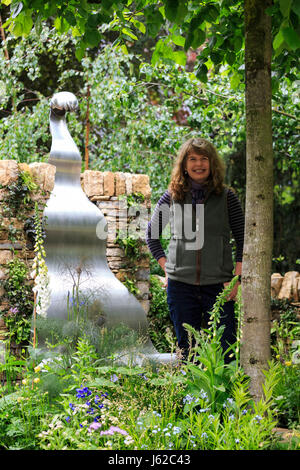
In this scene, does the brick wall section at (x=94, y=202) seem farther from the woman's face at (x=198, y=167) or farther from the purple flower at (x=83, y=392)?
the purple flower at (x=83, y=392)

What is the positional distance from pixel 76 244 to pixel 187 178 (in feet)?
5.81

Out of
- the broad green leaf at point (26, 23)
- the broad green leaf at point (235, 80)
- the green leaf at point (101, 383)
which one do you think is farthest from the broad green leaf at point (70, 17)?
the green leaf at point (101, 383)

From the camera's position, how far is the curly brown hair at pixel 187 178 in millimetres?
3188

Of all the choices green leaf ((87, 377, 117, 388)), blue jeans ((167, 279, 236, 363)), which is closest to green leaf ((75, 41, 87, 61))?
blue jeans ((167, 279, 236, 363))

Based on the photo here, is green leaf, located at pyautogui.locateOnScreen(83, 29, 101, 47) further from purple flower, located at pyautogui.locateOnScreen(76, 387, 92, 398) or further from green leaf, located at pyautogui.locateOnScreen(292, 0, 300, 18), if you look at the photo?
purple flower, located at pyautogui.locateOnScreen(76, 387, 92, 398)

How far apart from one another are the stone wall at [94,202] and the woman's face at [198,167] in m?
2.02

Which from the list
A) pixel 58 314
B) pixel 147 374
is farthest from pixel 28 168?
pixel 147 374

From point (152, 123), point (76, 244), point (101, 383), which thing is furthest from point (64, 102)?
point (101, 383)

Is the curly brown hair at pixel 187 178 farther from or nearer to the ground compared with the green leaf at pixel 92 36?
nearer to the ground

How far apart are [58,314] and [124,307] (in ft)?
2.33

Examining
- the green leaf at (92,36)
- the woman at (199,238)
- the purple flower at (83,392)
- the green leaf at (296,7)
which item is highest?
the green leaf at (92,36)

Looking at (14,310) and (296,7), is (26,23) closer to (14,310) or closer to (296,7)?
(296,7)

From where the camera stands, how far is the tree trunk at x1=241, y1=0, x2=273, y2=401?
2.38m
